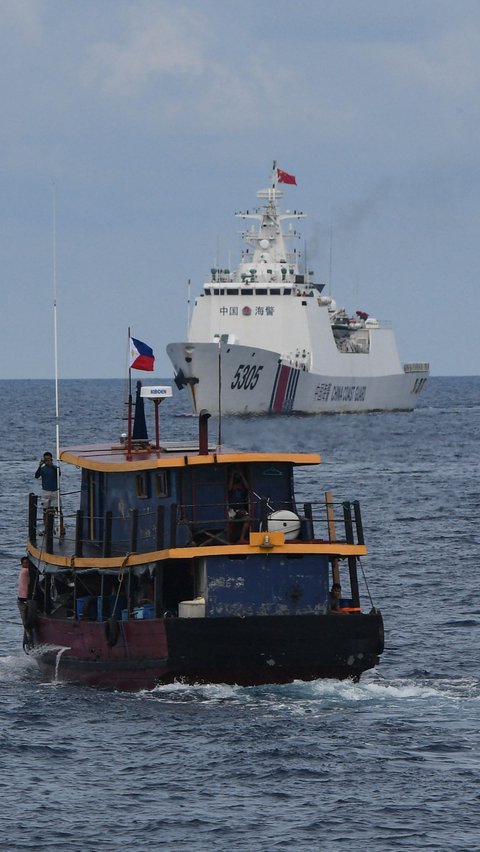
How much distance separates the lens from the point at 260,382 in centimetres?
10975

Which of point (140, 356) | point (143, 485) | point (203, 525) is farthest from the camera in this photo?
point (140, 356)

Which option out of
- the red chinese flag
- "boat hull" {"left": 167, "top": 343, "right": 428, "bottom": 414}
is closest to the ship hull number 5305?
"boat hull" {"left": 167, "top": 343, "right": 428, "bottom": 414}

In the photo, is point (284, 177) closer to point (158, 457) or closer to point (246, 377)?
point (246, 377)

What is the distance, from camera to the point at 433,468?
81.1 m

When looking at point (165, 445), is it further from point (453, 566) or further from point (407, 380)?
point (407, 380)

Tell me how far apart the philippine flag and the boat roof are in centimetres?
160

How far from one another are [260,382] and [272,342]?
21.6 feet

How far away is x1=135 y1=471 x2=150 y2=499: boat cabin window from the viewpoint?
94.8 feet

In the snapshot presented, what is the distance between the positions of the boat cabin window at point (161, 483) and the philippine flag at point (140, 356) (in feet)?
8.52

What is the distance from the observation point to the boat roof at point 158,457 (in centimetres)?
2777

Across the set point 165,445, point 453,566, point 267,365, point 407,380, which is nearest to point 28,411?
point 407,380

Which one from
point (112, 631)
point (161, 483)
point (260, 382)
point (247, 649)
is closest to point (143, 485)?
point (161, 483)

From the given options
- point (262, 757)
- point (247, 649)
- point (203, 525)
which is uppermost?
point (203, 525)

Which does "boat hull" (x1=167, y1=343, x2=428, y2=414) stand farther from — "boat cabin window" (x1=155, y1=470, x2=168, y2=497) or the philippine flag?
"boat cabin window" (x1=155, y1=470, x2=168, y2=497)
